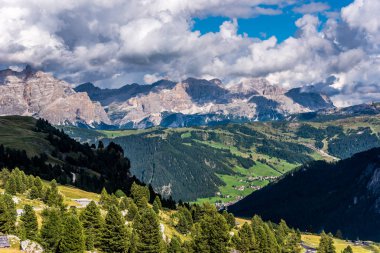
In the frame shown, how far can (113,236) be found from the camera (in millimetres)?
91375

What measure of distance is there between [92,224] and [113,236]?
539 centimetres

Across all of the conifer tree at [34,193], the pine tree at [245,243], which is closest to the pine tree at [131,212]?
the conifer tree at [34,193]

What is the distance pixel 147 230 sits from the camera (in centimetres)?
9662

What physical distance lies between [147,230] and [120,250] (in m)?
7.46

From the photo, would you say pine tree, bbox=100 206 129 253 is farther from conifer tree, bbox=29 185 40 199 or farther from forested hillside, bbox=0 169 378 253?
conifer tree, bbox=29 185 40 199

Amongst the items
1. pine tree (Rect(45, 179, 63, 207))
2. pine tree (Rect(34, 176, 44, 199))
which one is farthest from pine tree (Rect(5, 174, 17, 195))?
pine tree (Rect(45, 179, 63, 207))

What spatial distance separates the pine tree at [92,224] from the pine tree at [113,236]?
1.27 m

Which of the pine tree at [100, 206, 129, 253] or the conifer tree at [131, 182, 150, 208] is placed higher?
the conifer tree at [131, 182, 150, 208]

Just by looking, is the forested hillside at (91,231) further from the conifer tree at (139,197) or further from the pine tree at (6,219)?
the conifer tree at (139,197)

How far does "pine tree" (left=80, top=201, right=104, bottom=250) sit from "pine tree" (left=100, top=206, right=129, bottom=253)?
4.16 feet

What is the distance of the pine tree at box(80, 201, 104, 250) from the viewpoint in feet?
295

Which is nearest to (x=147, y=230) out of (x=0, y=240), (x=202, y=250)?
(x=202, y=250)

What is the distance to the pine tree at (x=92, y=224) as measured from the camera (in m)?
89.8

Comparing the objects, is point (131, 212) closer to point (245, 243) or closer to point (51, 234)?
point (245, 243)
